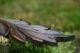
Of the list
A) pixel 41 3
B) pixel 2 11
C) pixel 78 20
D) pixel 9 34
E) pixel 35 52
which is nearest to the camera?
pixel 9 34

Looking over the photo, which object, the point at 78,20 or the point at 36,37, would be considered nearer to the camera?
the point at 36,37

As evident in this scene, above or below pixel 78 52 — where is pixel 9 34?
above

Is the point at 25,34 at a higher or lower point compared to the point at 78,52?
higher

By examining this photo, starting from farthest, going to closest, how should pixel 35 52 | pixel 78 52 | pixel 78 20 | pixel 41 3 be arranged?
pixel 41 3 < pixel 78 20 < pixel 78 52 < pixel 35 52

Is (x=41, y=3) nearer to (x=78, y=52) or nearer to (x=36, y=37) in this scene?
(x=78, y=52)

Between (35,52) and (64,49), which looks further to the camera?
(64,49)

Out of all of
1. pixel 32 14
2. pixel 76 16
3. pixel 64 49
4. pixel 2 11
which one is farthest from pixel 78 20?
pixel 64 49

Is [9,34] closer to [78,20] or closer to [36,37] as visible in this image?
[36,37]

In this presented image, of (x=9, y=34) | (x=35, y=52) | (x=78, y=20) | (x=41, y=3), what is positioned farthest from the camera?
(x=41, y=3)

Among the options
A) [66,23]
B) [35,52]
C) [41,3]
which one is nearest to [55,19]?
[66,23]
